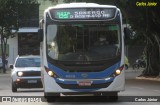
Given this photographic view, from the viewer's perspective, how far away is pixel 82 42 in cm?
1892

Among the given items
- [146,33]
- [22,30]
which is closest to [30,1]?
[22,30]

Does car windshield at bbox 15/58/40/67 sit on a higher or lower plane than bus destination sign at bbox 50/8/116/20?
lower

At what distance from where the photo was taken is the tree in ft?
190

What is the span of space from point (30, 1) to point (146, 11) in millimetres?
22010

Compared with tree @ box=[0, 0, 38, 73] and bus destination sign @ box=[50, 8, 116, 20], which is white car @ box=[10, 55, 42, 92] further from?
tree @ box=[0, 0, 38, 73]

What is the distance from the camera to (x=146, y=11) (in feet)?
133

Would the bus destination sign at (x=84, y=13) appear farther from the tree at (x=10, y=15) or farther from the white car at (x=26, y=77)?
the tree at (x=10, y=15)

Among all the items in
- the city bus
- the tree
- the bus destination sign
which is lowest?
the tree

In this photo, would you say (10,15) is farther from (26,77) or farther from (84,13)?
(84,13)

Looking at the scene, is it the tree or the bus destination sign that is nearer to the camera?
the bus destination sign

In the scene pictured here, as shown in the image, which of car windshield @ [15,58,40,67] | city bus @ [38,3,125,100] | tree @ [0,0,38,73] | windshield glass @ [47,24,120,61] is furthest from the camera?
tree @ [0,0,38,73]

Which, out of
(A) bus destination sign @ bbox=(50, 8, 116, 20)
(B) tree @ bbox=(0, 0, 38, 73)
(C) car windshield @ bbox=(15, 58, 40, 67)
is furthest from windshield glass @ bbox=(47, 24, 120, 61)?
(B) tree @ bbox=(0, 0, 38, 73)

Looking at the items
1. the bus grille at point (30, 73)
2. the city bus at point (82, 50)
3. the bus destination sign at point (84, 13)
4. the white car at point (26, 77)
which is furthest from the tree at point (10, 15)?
the city bus at point (82, 50)

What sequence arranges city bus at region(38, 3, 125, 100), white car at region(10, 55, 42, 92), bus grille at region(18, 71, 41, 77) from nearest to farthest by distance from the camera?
city bus at region(38, 3, 125, 100) < white car at region(10, 55, 42, 92) < bus grille at region(18, 71, 41, 77)
